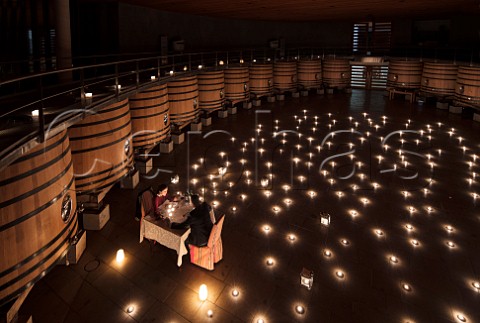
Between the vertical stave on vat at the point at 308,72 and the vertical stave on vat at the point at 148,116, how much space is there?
11150 millimetres

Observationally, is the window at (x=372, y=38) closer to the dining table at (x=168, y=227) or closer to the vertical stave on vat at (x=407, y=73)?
the vertical stave on vat at (x=407, y=73)

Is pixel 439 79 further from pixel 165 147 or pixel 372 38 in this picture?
pixel 165 147

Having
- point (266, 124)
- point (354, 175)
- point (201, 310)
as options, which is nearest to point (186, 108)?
point (266, 124)

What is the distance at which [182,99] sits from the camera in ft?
34.1

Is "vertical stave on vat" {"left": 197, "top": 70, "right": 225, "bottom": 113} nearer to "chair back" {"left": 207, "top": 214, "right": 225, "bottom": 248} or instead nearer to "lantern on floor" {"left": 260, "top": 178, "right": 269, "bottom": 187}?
"lantern on floor" {"left": 260, "top": 178, "right": 269, "bottom": 187}

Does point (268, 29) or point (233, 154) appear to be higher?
point (268, 29)

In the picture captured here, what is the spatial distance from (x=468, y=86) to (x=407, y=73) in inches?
160

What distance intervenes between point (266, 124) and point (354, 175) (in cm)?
493

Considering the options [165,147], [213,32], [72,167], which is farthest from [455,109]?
[72,167]

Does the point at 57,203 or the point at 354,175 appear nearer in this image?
the point at 57,203

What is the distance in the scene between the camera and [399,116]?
13680 millimetres

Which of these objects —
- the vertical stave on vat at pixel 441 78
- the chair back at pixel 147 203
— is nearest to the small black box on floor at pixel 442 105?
the vertical stave on vat at pixel 441 78

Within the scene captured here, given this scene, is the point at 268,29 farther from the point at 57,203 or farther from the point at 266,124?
the point at 57,203

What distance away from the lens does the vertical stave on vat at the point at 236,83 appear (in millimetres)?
13773
